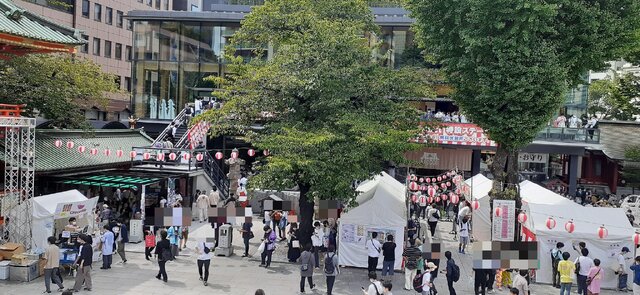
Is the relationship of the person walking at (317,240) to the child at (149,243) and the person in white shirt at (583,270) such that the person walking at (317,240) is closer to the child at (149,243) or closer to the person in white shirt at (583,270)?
the child at (149,243)

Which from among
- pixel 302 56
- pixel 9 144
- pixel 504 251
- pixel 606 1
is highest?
pixel 606 1

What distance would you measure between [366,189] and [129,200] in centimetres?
1133

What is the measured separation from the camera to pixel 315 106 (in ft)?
67.5

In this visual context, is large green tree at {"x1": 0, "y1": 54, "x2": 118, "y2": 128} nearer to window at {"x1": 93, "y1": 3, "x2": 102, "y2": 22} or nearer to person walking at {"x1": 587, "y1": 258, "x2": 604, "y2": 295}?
person walking at {"x1": 587, "y1": 258, "x2": 604, "y2": 295}

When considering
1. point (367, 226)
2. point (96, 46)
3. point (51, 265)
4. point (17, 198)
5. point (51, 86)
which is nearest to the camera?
point (51, 265)

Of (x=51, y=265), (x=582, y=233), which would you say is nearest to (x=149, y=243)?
(x=51, y=265)

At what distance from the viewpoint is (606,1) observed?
19.8 metres

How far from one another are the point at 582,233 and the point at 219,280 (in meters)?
11.4

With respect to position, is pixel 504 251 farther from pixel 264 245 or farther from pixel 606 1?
pixel 606 1

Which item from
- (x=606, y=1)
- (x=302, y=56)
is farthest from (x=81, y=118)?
(x=606, y=1)

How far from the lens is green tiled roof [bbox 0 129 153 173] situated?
22.9m

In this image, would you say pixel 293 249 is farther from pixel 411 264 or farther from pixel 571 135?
pixel 571 135

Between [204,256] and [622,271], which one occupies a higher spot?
[204,256]

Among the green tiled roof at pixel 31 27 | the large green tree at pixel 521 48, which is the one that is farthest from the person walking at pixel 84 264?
the large green tree at pixel 521 48
